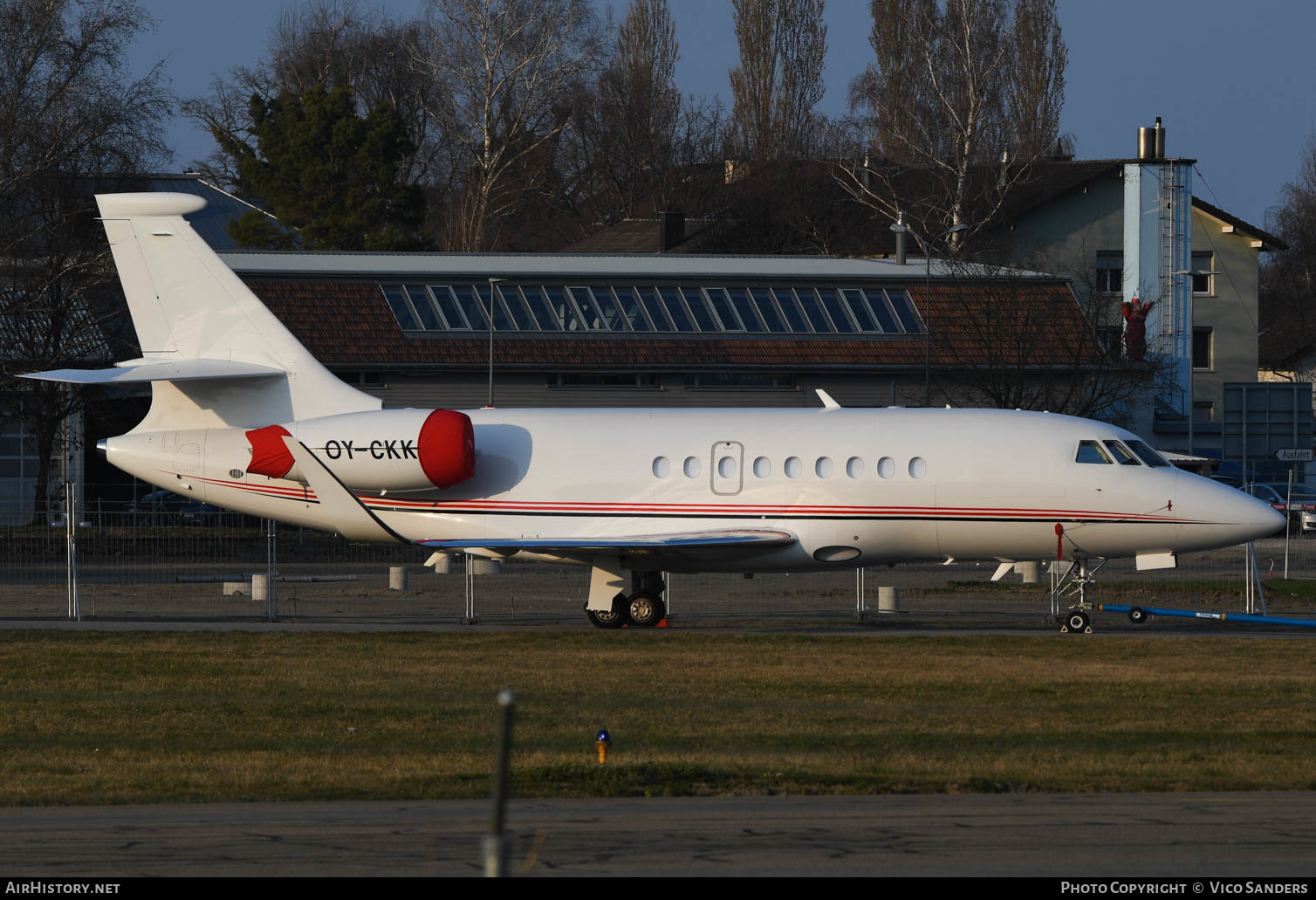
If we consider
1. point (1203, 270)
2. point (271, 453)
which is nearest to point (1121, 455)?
point (271, 453)

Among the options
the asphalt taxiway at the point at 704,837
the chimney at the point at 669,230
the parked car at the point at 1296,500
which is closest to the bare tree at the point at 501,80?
the chimney at the point at 669,230

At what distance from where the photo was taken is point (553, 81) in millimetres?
74125

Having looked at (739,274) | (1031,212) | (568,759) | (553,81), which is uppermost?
(553,81)

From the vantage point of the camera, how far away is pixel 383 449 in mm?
25062

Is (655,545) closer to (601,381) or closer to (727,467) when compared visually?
(727,467)

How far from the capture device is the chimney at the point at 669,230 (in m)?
68.6

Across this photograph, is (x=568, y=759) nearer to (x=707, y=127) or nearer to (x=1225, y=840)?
(x=1225, y=840)

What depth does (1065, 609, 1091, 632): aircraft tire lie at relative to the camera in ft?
80.1

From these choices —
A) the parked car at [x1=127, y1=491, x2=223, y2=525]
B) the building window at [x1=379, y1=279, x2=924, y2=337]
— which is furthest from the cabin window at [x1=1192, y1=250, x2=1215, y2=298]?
the parked car at [x1=127, y1=491, x2=223, y2=525]

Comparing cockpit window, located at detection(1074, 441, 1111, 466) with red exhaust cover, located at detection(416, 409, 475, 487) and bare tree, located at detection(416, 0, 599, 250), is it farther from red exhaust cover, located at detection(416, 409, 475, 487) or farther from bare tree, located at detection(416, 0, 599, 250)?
bare tree, located at detection(416, 0, 599, 250)

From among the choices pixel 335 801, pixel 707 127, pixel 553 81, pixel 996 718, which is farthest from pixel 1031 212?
pixel 335 801

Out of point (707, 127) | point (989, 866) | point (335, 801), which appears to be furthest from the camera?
point (707, 127)

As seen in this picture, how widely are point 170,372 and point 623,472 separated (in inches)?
272

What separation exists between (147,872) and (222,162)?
76.7 metres
